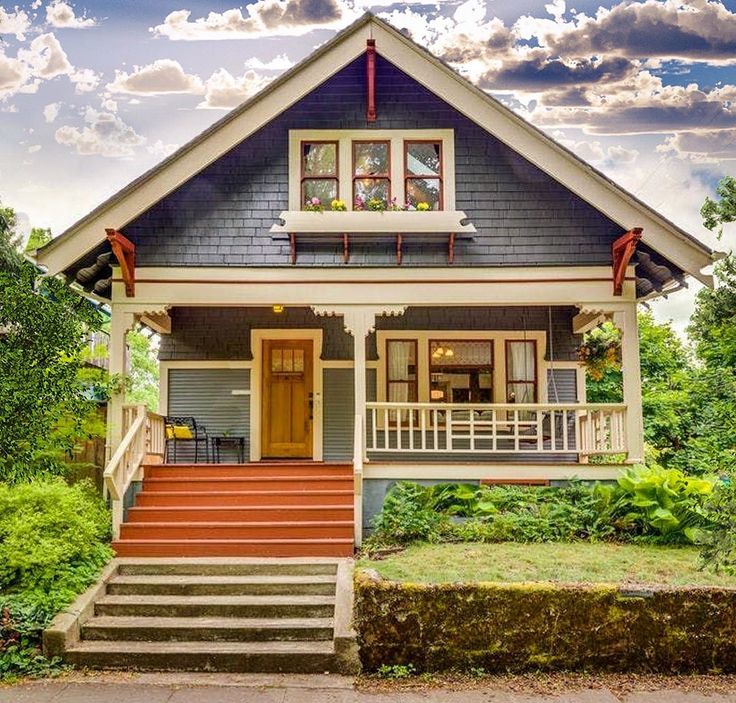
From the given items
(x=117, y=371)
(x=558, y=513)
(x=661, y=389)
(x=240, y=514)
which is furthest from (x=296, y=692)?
(x=661, y=389)

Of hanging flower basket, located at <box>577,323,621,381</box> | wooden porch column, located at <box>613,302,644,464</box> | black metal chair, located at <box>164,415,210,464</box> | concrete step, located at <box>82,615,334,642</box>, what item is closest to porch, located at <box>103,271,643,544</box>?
black metal chair, located at <box>164,415,210,464</box>

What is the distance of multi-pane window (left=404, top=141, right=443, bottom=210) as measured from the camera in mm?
10672

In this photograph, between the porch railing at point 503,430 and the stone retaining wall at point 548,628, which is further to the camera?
the porch railing at point 503,430

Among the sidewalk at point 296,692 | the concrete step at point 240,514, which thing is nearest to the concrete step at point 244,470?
the concrete step at point 240,514

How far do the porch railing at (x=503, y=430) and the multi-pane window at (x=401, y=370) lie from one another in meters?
0.34

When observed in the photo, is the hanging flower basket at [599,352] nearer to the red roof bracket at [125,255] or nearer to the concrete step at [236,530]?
the concrete step at [236,530]

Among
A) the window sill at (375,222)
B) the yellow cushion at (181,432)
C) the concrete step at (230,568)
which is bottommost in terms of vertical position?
the concrete step at (230,568)

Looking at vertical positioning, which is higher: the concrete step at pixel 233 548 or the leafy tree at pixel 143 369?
the leafy tree at pixel 143 369

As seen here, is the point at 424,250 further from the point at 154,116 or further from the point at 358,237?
the point at 154,116

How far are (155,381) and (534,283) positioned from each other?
3799 centimetres

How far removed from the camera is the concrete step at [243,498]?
937cm

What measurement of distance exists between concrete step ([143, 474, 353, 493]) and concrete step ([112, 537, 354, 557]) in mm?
1150

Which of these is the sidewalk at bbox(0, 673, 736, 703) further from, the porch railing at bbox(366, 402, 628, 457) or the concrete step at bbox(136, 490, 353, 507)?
the porch railing at bbox(366, 402, 628, 457)

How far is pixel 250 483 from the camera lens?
968 cm
